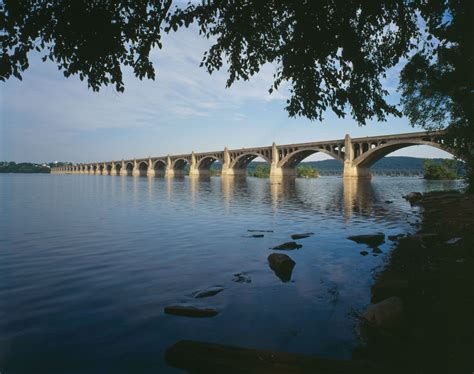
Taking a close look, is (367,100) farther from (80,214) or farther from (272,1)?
(80,214)

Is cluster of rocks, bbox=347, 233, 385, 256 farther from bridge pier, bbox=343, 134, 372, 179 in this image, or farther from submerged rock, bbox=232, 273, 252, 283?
bridge pier, bbox=343, 134, 372, 179

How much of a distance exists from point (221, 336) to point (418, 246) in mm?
9179

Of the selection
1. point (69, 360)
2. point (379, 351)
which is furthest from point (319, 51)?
point (69, 360)

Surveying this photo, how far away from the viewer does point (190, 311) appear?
6527mm

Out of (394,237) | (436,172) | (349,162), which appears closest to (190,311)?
(394,237)

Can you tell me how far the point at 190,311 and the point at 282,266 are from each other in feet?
12.3

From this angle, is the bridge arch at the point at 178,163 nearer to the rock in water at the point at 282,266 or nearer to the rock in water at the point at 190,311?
the rock in water at the point at 282,266

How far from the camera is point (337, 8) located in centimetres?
902

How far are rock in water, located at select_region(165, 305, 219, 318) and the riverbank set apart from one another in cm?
286

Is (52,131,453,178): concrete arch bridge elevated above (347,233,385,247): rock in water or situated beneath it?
elevated above

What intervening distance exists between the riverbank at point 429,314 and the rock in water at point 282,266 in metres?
2.49

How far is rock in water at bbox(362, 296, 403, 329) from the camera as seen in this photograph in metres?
5.62

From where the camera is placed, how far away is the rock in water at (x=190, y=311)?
21.2ft

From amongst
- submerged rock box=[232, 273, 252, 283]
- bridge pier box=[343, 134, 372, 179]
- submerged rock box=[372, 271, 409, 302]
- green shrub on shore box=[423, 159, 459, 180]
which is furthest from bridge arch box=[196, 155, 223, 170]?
submerged rock box=[372, 271, 409, 302]
